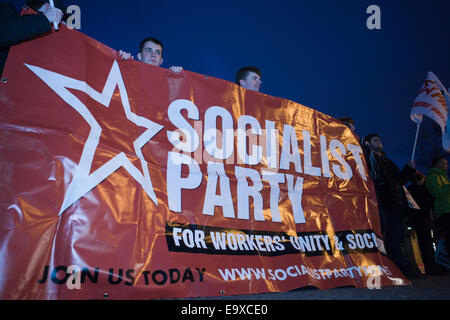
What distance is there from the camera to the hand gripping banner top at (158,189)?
2004 millimetres

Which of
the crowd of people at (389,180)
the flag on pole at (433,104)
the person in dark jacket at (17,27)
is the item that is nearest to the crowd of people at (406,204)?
the crowd of people at (389,180)

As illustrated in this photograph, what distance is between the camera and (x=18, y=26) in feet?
6.70

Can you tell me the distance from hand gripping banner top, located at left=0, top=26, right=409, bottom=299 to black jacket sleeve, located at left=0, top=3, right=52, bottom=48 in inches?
4.0

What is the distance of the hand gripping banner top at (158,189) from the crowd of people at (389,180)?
0.14 meters

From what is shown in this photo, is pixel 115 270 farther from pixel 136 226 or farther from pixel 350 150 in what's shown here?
pixel 350 150

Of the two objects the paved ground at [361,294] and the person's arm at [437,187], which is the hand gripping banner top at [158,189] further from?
the person's arm at [437,187]

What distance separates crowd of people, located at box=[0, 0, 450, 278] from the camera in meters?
2.09

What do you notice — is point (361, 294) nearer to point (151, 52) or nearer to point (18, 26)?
point (151, 52)

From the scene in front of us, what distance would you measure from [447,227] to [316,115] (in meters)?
2.98

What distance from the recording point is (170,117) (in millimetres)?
2762

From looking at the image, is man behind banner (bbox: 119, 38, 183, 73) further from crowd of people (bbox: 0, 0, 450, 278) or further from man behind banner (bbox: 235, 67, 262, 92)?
man behind banner (bbox: 235, 67, 262, 92)

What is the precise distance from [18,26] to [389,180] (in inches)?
163

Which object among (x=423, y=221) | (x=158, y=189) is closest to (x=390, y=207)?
(x=423, y=221)
